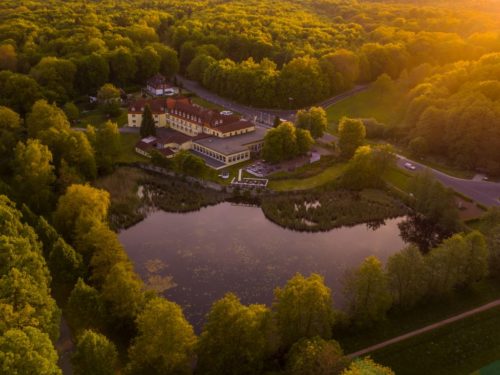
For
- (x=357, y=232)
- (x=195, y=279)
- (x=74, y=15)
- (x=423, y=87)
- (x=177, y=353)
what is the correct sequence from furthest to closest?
(x=74, y=15), (x=423, y=87), (x=357, y=232), (x=195, y=279), (x=177, y=353)

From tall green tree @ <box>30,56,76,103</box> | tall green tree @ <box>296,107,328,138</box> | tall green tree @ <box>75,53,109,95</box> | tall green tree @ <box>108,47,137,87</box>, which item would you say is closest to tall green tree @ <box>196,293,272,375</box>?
tall green tree @ <box>296,107,328,138</box>

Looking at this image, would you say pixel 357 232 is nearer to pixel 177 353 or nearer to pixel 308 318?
pixel 308 318

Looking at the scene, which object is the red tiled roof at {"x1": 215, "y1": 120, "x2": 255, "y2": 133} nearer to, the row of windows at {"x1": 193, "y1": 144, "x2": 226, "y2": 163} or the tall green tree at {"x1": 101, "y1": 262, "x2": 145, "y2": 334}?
the row of windows at {"x1": 193, "y1": 144, "x2": 226, "y2": 163}

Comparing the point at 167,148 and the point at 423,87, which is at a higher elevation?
the point at 423,87

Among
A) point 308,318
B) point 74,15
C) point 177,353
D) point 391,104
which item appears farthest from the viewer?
point 74,15

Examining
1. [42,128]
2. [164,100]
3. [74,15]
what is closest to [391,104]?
[164,100]

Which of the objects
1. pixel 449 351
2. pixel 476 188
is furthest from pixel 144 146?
pixel 449 351
